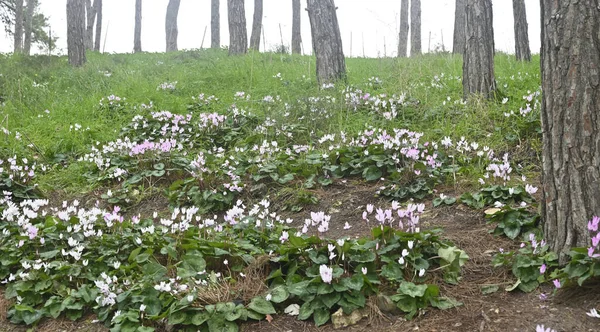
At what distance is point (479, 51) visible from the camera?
23.7 ft

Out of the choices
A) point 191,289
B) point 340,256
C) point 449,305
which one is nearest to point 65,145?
point 191,289

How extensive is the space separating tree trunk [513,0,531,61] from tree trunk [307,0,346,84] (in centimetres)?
377

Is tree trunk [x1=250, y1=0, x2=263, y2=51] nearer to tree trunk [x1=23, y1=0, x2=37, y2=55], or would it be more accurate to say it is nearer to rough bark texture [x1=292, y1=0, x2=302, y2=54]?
rough bark texture [x1=292, y1=0, x2=302, y2=54]

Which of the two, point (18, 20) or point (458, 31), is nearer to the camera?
point (458, 31)

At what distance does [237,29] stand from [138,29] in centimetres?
1190

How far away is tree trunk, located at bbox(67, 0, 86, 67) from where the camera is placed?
1370 centimetres

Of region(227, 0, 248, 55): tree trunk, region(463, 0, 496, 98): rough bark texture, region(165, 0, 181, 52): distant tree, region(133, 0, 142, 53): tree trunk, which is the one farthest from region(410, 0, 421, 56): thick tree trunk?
region(133, 0, 142, 53): tree trunk

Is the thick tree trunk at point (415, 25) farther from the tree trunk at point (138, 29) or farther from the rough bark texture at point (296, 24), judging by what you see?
the tree trunk at point (138, 29)

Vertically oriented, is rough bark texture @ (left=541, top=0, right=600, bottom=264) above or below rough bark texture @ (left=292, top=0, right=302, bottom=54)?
below

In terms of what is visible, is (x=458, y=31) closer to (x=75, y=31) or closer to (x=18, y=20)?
(x=75, y=31)

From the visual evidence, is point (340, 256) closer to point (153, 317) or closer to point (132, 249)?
point (153, 317)

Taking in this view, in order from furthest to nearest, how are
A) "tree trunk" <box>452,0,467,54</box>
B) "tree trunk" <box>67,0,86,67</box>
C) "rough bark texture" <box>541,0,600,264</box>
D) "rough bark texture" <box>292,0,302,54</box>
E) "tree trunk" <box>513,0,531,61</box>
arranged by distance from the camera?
"rough bark texture" <box>292,0,302,54</box>, "tree trunk" <box>452,0,467,54</box>, "tree trunk" <box>67,0,86,67</box>, "tree trunk" <box>513,0,531,61</box>, "rough bark texture" <box>541,0,600,264</box>

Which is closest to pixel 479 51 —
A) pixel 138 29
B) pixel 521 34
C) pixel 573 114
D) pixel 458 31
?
pixel 521 34

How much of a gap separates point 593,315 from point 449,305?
744 millimetres
